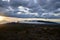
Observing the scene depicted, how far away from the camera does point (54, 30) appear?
1.23 meters

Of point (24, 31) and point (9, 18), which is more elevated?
point (9, 18)

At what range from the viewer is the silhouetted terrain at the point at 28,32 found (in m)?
1.21

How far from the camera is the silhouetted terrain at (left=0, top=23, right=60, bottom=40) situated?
121cm

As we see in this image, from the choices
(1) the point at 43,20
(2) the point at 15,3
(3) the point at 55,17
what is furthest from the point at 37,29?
(2) the point at 15,3

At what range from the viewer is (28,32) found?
1.25 m

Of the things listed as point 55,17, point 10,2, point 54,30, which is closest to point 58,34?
point 54,30

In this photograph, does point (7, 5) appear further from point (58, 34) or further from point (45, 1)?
point (58, 34)

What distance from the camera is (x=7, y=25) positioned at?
121 centimetres

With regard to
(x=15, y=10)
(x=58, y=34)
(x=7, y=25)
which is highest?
(x=15, y=10)

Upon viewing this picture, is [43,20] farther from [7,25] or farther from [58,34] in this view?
[7,25]

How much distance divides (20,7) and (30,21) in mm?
188

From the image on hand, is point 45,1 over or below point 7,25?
over

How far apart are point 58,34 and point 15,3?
0.59 metres

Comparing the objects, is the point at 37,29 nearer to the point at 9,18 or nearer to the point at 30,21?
the point at 30,21
